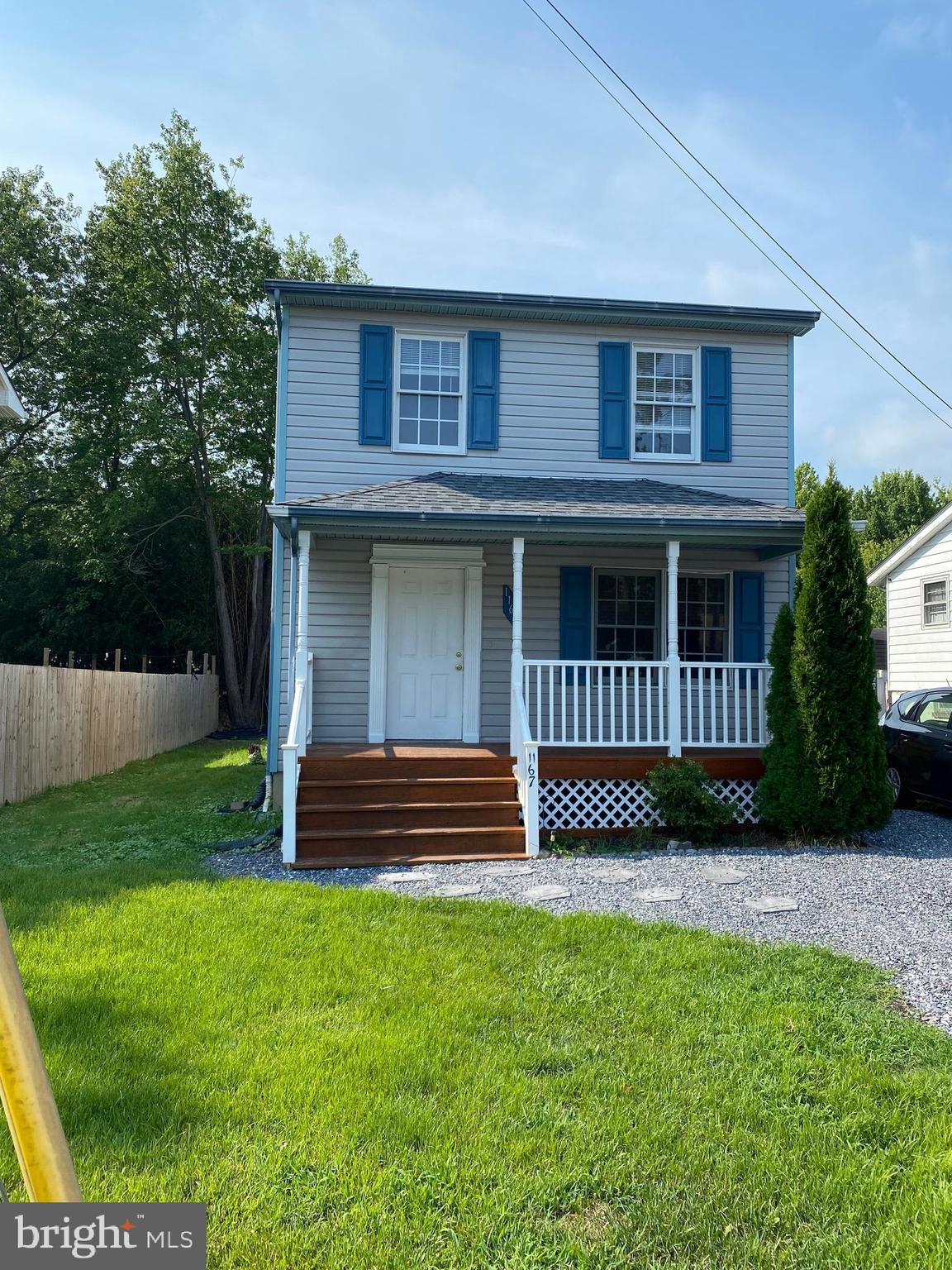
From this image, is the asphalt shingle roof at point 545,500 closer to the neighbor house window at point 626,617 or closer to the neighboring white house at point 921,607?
the neighbor house window at point 626,617

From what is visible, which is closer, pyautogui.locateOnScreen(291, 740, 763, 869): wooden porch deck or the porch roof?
pyautogui.locateOnScreen(291, 740, 763, 869): wooden porch deck

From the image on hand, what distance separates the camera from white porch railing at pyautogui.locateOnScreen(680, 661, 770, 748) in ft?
26.3

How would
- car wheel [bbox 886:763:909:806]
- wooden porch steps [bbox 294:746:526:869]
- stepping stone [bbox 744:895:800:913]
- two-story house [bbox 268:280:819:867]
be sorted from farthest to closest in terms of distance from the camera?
car wheel [bbox 886:763:909:806] → two-story house [bbox 268:280:819:867] → wooden porch steps [bbox 294:746:526:869] → stepping stone [bbox 744:895:800:913]

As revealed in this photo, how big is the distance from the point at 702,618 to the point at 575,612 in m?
1.65

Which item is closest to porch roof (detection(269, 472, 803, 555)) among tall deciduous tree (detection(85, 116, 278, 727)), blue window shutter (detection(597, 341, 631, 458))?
blue window shutter (detection(597, 341, 631, 458))

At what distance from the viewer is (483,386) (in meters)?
9.60

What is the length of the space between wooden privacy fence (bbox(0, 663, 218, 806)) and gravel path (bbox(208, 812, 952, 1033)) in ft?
16.1

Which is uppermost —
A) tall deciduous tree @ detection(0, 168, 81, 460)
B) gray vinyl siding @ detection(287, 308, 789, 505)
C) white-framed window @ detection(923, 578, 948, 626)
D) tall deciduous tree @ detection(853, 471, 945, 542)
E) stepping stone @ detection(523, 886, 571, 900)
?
tall deciduous tree @ detection(0, 168, 81, 460)

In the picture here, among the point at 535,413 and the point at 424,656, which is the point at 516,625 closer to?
the point at 424,656

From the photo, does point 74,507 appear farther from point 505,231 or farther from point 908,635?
point 908,635

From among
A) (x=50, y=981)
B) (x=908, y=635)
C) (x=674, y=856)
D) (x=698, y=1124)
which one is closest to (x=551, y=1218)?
(x=698, y=1124)

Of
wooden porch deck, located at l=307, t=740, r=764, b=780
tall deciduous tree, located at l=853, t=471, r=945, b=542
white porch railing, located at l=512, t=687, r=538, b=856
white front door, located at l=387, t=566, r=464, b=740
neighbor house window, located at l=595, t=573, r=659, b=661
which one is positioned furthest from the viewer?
tall deciduous tree, located at l=853, t=471, r=945, b=542

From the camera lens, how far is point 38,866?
6391 millimetres

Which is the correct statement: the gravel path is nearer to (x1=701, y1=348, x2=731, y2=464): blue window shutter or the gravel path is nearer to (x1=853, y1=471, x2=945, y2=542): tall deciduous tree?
(x1=701, y1=348, x2=731, y2=464): blue window shutter
